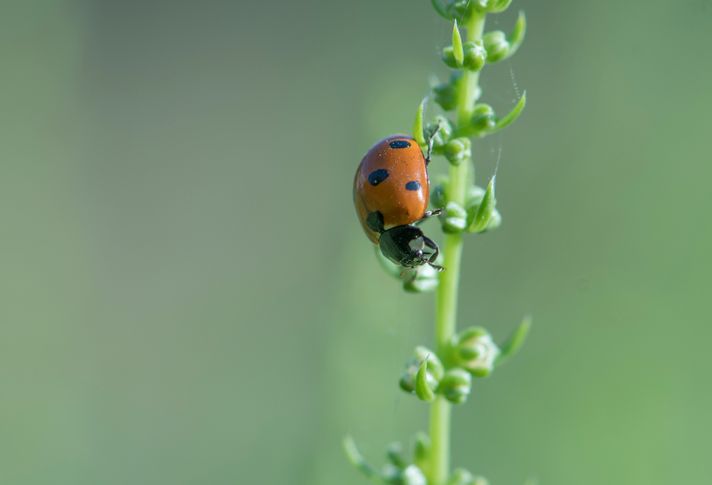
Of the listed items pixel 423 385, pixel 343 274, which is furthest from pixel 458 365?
pixel 343 274

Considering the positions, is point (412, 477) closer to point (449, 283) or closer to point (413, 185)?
point (449, 283)

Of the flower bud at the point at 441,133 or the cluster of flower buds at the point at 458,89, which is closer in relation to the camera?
the cluster of flower buds at the point at 458,89

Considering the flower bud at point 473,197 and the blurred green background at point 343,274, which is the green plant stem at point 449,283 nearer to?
the flower bud at point 473,197

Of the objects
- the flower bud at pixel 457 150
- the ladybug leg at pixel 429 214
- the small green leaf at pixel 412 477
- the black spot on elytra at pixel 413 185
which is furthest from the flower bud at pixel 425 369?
the black spot on elytra at pixel 413 185

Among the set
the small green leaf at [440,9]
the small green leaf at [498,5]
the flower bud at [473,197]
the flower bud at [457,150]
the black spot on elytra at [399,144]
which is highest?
the small green leaf at [498,5]

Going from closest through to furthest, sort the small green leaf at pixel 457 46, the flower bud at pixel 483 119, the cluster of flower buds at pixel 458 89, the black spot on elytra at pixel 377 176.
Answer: the small green leaf at pixel 457 46 < the cluster of flower buds at pixel 458 89 < the flower bud at pixel 483 119 < the black spot on elytra at pixel 377 176

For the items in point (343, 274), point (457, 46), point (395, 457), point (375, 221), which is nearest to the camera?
point (457, 46)
